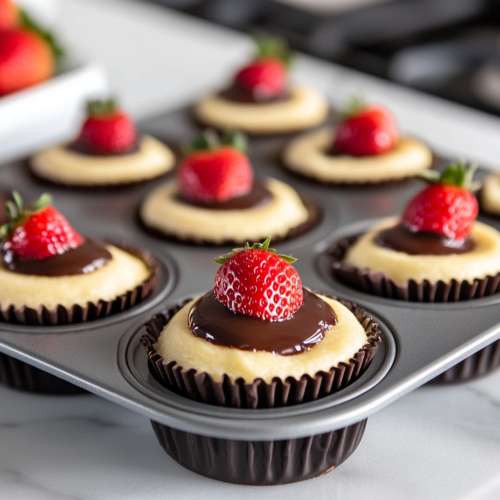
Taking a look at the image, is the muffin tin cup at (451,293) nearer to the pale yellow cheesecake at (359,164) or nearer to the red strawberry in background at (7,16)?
the pale yellow cheesecake at (359,164)

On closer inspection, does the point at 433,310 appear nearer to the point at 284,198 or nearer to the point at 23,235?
the point at 284,198

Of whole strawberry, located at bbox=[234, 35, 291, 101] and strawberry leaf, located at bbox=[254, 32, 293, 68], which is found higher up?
strawberry leaf, located at bbox=[254, 32, 293, 68]

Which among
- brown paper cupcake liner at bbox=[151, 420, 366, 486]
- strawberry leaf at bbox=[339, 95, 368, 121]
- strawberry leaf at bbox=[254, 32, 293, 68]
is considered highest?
strawberry leaf at bbox=[254, 32, 293, 68]

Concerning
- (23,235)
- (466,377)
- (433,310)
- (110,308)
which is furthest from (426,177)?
(23,235)

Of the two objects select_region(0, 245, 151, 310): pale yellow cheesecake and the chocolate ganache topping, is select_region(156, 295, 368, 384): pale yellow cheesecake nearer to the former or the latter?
select_region(0, 245, 151, 310): pale yellow cheesecake

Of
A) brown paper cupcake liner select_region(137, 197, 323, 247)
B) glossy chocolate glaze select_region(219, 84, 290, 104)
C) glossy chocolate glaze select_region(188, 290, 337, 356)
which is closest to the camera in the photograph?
glossy chocolate glaze select_region(188, 290, 337, 356)

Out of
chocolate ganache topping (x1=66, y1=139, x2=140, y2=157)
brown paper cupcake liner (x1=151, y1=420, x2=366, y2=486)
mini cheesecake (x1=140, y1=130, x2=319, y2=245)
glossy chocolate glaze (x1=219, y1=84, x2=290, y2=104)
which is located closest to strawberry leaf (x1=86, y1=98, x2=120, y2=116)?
chocolate ganache topping (x1=66, y1=139, x2=140, y2=157)

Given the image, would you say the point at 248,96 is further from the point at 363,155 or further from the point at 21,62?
the point at 21,62
